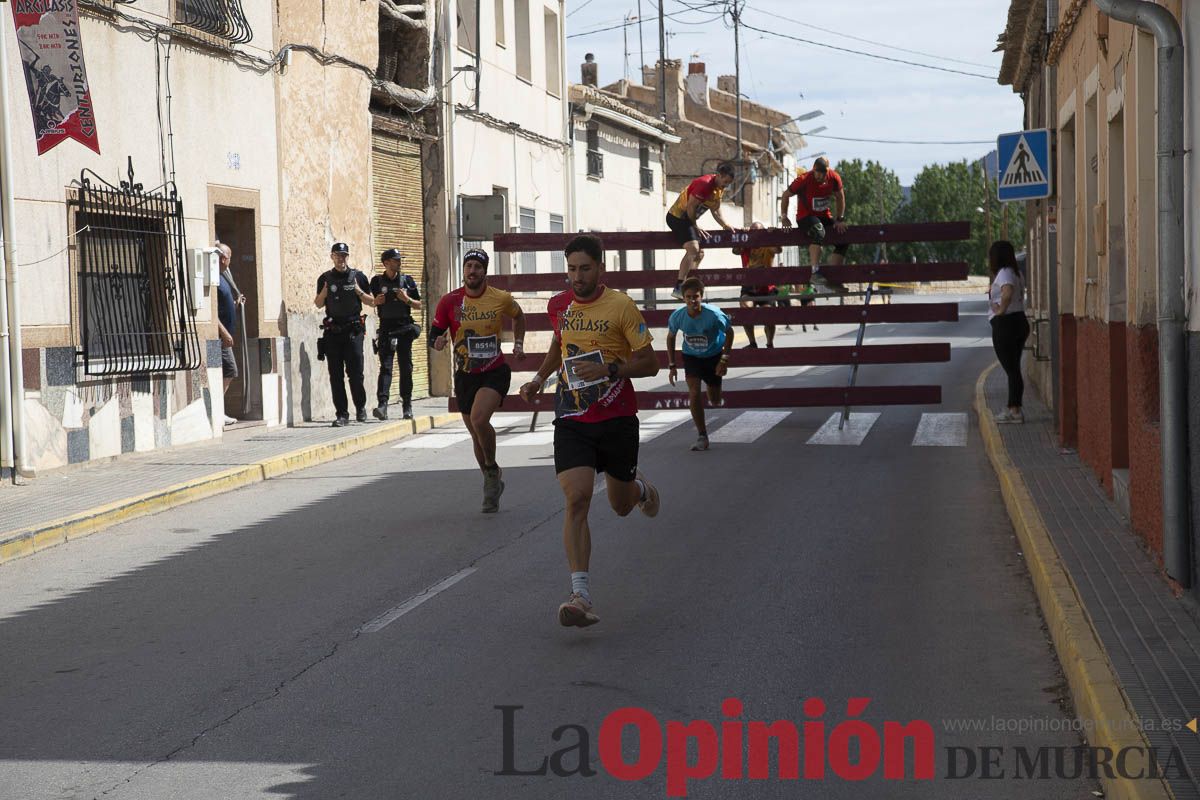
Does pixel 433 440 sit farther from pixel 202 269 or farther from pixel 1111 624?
pixel 1111 624

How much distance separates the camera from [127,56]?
14438 mm

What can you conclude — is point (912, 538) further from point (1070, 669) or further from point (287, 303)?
point (287, 303)

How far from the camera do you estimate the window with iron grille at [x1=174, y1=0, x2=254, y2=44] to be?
1552 cm

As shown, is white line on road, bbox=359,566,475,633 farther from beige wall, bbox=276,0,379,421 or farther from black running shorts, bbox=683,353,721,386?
beige wall, bbox=276,0,379,421

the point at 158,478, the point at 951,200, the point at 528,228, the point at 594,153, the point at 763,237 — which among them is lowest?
the point at 158,478

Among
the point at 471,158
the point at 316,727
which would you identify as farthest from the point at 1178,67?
the point at 471,158

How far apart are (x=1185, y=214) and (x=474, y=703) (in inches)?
163

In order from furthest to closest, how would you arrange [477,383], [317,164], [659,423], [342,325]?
[317,164]
[659,423]
[342,325]
[477,383]

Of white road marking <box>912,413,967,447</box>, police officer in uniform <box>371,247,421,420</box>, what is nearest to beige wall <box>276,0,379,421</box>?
police officer in uniform <box>371,247,421,420</box>

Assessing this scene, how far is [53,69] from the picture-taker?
12.8m

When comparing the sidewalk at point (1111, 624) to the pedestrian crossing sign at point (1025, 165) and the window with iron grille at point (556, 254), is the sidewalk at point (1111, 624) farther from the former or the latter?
the window with iron grille at point (556, 254)

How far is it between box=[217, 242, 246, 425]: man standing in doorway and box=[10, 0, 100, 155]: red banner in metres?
3.14

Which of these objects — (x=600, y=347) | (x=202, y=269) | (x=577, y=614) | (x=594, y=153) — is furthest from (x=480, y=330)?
(x=594, y=153)

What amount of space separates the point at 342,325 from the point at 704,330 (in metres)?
4.94
